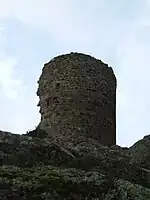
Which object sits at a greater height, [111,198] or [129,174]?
[129,174]

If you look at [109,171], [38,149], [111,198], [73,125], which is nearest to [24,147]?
[38,149]

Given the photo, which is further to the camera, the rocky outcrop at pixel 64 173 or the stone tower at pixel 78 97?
the stone tower at pixel 78 97

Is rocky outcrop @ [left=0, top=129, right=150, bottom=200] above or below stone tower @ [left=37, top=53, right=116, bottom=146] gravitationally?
below

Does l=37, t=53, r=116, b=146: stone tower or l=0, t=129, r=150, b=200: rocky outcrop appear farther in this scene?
l=37, t=53, r=116, b=146: stone tower

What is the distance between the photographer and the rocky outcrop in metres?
8.77

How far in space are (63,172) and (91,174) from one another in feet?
1.78

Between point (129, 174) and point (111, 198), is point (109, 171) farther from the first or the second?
point (111, 198)

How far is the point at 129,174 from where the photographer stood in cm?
1167

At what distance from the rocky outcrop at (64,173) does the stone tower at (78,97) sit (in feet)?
9.12

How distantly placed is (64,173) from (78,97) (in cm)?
871

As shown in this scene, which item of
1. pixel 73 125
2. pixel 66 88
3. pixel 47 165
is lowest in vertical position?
pixel 47 165

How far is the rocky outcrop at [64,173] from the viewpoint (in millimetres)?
8766

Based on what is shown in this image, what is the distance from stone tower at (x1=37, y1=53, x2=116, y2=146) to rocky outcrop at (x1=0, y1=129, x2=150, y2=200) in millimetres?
2779

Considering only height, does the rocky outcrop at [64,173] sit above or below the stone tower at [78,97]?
below
